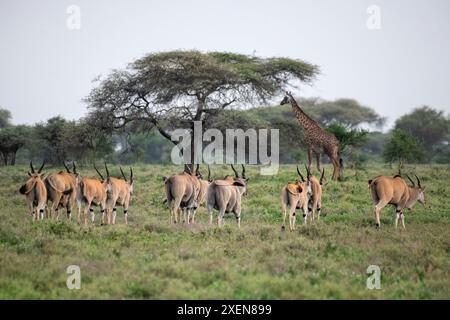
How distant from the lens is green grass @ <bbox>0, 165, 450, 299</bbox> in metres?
9.76

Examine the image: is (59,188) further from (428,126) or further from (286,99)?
(428,126)

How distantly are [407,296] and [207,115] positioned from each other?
19613mm

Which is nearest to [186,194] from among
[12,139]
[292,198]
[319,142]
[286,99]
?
[292,198]

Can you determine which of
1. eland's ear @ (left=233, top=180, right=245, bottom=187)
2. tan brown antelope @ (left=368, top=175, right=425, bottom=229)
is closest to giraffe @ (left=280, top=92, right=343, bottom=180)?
tan brown antelope @ (left=368, top=175, right=425, bottom=229)

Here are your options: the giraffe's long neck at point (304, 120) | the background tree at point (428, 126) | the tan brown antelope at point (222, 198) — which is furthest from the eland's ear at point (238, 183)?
the background tree at point (428, 126)

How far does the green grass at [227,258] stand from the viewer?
9758 mm

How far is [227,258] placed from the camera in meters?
12.0

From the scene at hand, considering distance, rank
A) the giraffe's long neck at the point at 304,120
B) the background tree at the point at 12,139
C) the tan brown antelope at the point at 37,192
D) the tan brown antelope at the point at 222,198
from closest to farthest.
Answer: the tan brown antelope at the point at 37,192 → the tan brown antelope at the point at 222,198 → the giraffe's long neck at the point at 304,120 → the background tree at the point at 12,139

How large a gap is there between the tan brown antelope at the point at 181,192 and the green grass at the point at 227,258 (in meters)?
1.05

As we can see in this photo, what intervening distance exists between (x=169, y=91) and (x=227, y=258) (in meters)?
17.5

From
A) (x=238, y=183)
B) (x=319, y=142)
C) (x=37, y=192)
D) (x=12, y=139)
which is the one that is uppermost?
(x=12, y=139)

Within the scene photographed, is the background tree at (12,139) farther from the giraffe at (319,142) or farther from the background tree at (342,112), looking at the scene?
the background tree at (342,112)

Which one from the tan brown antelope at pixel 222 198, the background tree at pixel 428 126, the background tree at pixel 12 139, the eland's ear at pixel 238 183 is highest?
the background tree at pixel 428 126
